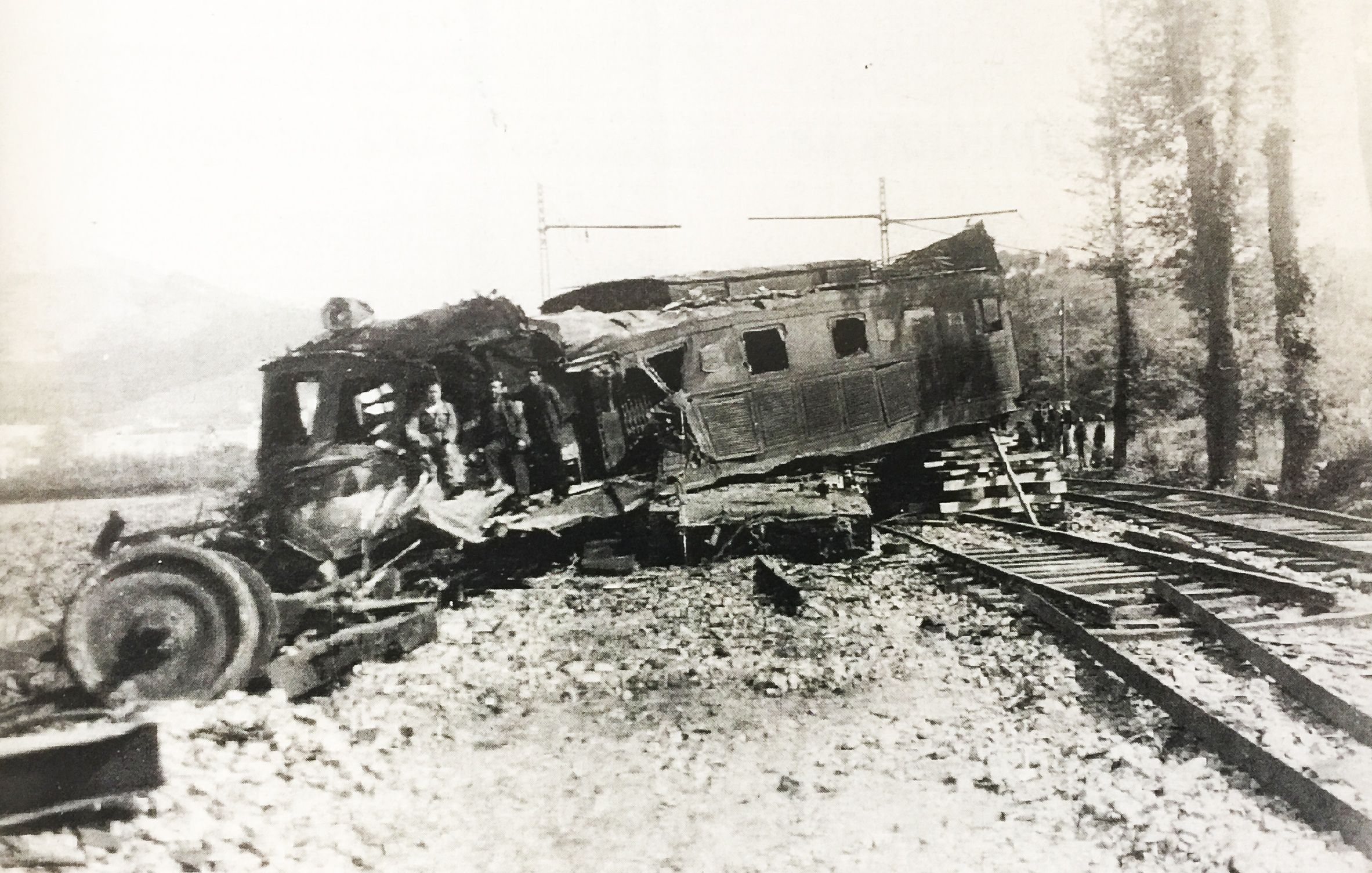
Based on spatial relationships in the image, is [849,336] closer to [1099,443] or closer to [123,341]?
[1099,443]

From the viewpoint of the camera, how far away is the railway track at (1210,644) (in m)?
3.15

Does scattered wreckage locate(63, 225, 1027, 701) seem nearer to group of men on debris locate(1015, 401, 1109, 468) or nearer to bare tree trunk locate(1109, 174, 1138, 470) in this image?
group of men on debris locate(1015, 401, 1109, 468)

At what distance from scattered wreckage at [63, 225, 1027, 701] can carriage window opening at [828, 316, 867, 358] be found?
0.02 m

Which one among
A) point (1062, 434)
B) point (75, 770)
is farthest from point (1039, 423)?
point (75, 770)

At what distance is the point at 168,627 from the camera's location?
380cm

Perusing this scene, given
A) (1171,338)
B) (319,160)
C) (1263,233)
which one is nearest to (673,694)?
(319,160)

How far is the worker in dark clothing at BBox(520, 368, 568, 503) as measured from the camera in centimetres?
675

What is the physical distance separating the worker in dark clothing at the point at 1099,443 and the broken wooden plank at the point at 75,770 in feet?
24.0

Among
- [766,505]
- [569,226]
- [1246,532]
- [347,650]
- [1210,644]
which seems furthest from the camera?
[1246,532]

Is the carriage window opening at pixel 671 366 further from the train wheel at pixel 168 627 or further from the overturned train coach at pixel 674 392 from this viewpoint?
the train wheel at pixel 168 627

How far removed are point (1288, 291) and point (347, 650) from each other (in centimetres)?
628

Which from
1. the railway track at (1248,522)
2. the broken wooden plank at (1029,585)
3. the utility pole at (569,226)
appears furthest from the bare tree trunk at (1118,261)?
the utility pole at (569,226)

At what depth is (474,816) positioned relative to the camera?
3389 mm

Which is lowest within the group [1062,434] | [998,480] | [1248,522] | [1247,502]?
[1248,522]
